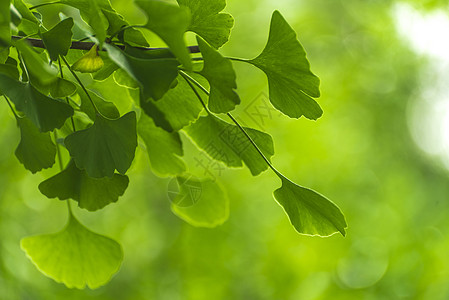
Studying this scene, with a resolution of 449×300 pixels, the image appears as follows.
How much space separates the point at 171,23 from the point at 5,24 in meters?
0.07

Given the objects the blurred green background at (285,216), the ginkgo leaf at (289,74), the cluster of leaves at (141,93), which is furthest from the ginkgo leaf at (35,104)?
the blurred green background at (285,216)

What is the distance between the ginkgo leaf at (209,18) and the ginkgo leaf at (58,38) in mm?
61

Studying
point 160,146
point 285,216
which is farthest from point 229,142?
point 285,216

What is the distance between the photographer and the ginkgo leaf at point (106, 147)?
24 cm

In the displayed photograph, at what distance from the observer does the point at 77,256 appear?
0.36 meters

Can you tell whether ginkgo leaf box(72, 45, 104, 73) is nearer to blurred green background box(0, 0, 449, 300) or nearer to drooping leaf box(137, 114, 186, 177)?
drooping leaf box(137, 114, 186, 177)

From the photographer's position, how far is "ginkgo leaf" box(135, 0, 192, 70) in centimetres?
19

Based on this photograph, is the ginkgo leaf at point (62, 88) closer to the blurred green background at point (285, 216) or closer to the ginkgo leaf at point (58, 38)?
the ginkgo leaf at point (58, 38)

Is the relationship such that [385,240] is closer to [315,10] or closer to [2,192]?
[315,10]

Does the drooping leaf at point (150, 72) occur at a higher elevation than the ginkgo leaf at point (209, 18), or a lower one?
lower

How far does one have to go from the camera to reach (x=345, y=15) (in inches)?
109

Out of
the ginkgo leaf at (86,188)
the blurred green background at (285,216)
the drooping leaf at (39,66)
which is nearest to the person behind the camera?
the drooping leaf at (39,66)

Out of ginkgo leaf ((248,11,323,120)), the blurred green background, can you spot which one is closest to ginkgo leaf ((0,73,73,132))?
ginkgo leaf ((248,11,323,120))

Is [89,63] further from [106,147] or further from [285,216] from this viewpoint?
[285,216]
